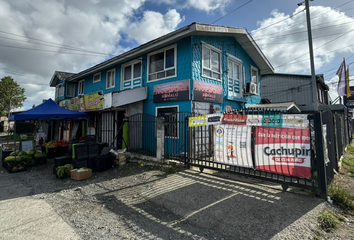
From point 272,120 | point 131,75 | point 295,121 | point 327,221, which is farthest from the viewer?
point 131,75

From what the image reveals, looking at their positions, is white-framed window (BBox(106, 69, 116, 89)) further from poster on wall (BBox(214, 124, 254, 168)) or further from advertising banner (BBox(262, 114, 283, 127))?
advertising banner (BBox(262, 114, 283, 127))

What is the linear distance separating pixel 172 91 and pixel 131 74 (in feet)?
12.9

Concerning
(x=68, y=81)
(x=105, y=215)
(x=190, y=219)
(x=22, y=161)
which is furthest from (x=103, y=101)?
(x=68, y=81)

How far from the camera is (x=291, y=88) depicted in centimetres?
2036

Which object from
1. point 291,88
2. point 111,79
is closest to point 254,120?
point 111,79

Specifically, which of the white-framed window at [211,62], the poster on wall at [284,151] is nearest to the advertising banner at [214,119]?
the poster on wall at [284,151]

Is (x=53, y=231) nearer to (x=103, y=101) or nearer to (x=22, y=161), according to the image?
(x=22, y=161)

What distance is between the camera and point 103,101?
950 cm

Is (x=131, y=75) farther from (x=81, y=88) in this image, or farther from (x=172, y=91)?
(x=81, y=88)

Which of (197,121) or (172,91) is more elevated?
(172,91)

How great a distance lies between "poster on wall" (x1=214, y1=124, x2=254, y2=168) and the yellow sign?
0.48 meters

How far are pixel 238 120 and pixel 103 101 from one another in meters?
7.26

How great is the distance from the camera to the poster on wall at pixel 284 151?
12.6 feet

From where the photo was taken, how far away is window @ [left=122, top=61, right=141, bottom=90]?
35.4 feet
